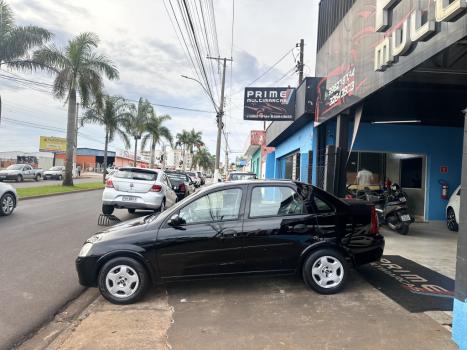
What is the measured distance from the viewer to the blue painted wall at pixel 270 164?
3100 centimetres

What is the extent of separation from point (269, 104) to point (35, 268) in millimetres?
11179

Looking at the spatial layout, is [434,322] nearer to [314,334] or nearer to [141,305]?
[314,334]

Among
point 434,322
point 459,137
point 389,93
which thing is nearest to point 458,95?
point 389,93

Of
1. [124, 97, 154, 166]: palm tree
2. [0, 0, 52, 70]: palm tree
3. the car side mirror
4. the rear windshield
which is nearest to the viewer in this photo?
the car side mirror

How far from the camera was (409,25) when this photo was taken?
574 centimetres

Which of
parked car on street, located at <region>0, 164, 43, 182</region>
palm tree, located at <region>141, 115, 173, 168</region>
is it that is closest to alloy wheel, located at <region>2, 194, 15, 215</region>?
parked car on street, located at <region>0, 164, 43, 182</region>

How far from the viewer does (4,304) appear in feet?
15.6

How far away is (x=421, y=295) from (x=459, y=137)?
10.2 m

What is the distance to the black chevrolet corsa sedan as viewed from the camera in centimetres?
488

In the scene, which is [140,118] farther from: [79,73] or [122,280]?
[122,280]

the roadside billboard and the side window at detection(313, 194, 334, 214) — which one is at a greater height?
the roadside billboard

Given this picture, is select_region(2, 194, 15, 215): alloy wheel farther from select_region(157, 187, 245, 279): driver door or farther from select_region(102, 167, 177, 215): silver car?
select_region(157, 187, 245, 279): driver door

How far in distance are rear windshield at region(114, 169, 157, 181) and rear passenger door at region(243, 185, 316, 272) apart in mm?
6497

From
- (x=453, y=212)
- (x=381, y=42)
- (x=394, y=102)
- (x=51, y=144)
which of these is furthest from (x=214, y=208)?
(x=51, y=144)
